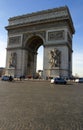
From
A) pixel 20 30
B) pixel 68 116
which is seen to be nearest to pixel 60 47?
pixel 20 30

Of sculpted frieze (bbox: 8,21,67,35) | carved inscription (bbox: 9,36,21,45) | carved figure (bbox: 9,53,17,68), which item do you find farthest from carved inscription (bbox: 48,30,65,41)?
carved figure (bbox: 9,53,17,68)

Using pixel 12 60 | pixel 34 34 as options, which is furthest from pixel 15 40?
pixel 34 34

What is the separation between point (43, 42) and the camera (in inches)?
1618

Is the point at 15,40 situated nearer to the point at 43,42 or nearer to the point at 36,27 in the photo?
the point at 36,27

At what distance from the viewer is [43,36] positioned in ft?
132

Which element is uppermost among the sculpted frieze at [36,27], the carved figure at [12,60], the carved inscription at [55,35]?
the sculpted frieze at [36,27]

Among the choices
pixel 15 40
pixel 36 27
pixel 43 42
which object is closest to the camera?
pixel 43 42

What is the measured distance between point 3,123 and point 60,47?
33.9m

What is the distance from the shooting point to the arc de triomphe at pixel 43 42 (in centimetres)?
3753

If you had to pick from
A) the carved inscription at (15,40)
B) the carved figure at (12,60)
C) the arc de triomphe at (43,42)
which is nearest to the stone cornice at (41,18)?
the arc de triomphe at (43,42)

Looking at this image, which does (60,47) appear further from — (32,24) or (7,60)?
(7,60)

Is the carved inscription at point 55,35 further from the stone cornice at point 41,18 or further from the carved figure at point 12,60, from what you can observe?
the carved figure at point 12,60

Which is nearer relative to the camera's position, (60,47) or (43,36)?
(60,47)

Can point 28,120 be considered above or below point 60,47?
below
